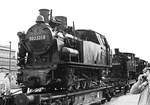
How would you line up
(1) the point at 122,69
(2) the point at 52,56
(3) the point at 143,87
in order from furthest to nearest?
(1) the point at 122,69, (2) the point at 52,56, (3) the point at 143,87

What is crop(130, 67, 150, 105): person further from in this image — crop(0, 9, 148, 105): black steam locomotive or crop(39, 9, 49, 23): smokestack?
crop(39, 9, 49, 23): smokestack

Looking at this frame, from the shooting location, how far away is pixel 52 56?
33.5ft

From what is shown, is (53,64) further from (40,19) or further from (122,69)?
(122,69)

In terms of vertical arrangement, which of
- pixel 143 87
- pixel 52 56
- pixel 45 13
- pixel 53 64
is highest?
pixel 45 13

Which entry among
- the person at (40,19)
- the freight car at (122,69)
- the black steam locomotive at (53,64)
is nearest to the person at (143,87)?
the black steam locomotive at (53,64)

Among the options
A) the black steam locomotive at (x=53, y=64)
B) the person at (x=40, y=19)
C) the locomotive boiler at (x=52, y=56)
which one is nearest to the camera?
the black steam locomotive at (x=53, y=64)

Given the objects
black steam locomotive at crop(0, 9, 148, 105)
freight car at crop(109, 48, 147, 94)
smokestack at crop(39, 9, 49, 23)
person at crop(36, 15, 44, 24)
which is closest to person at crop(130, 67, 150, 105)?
black steam locomotive at crop(0, 9, 148, 105)

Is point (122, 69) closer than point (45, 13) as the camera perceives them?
No

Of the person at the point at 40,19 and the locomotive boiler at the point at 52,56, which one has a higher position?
the person at the point at 40,19

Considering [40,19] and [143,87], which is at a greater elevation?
[40,19]

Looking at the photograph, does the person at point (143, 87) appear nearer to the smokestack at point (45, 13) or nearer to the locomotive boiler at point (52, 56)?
the locomotive boiler at point (52, 56)

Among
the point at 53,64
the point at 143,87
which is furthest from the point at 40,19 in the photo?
the point at 143,87

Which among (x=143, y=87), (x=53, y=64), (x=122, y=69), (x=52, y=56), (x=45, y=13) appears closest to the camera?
(x=143, y=87)

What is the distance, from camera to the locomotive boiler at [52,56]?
32.1 feet
